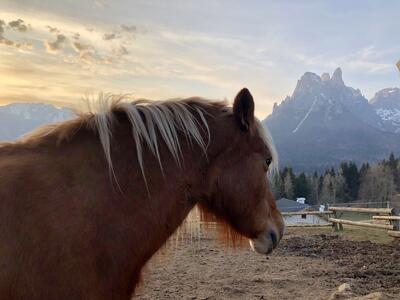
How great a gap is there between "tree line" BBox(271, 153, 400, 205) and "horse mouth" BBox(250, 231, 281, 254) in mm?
58271

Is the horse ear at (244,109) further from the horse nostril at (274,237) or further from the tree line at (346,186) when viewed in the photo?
the tree line at (346,186)

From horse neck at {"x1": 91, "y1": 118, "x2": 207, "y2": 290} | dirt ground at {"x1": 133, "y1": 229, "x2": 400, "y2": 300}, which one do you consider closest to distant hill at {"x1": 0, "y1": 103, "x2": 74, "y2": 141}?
horse neck at {"x1": 91, "y1": 118, "x2": 207, "y2": 290}

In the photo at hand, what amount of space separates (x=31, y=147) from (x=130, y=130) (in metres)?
0.53

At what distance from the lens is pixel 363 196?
61.9m

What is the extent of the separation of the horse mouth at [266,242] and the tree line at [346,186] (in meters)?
58.3

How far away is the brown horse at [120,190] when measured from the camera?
6.15 feet

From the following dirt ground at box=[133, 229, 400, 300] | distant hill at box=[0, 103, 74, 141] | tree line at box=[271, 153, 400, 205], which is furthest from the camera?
tree line at box=[271, 153, 400, 205]

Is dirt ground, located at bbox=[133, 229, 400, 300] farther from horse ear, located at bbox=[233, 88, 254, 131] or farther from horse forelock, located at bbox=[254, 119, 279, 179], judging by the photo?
horse ear, located at bbox=[233, 88, 254, 131]

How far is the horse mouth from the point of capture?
269cm

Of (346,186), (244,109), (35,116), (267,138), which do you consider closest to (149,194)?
(244,109)

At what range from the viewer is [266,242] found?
106 inches

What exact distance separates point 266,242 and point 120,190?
1.09m

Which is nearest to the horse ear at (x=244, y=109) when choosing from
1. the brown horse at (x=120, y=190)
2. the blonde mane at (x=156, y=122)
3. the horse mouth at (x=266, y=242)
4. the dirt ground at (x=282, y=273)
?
the brown horse at (x=120, y=190)

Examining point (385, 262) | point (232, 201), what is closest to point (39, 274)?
point (232, 201)
